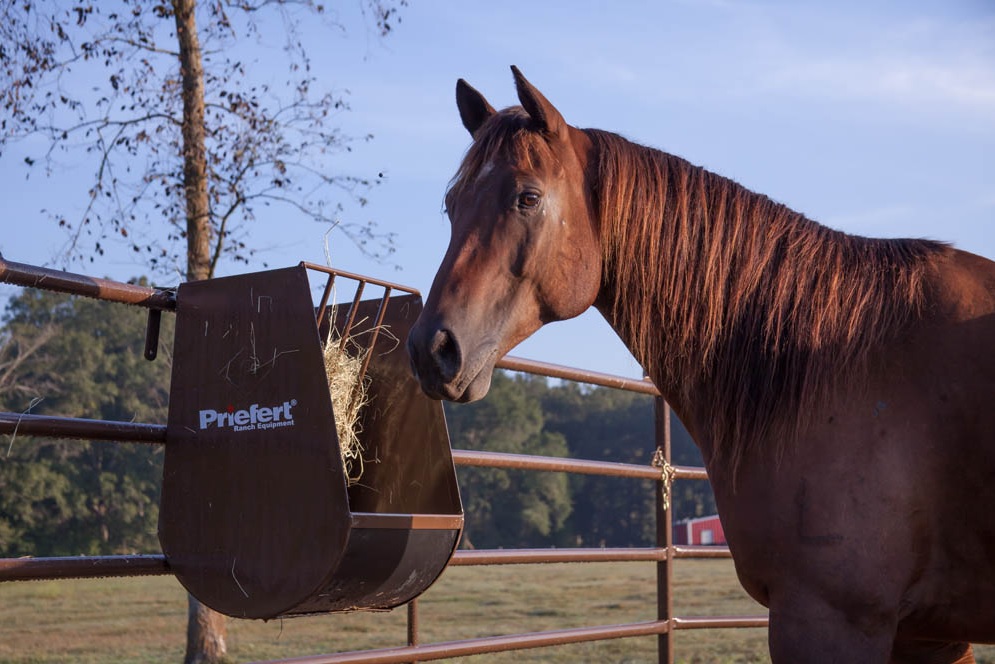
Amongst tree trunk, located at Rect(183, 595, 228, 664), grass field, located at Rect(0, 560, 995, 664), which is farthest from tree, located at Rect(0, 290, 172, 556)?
tree trunk, located at Rect(183, 595, 228, 664)

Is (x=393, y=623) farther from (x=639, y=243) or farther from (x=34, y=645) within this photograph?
(x=639, y=243)

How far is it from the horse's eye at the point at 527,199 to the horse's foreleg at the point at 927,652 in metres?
1.53

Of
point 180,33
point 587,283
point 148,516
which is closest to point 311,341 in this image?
point 587,283

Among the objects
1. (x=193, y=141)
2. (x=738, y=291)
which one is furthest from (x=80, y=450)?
(x=738, y=291)

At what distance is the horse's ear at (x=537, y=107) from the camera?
92.0 inches

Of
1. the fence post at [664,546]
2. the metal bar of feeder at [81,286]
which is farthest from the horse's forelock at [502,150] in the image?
the fence post at [664,546]

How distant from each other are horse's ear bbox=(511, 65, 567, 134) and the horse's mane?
0.16m

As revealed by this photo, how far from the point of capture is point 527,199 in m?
2.33

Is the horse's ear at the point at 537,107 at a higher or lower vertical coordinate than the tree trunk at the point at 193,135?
lower

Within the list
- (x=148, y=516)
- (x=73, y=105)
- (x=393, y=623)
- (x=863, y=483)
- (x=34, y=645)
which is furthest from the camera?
(x=148, y=516)

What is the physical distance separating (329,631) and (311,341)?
29.9ft

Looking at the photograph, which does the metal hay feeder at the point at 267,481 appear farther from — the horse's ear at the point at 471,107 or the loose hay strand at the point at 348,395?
the horse's ear at the point at 471,107

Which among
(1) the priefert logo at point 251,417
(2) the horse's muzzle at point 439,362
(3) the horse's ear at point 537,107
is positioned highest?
(3) the horse's ear at point 537,107

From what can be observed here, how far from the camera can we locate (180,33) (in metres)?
8.05
